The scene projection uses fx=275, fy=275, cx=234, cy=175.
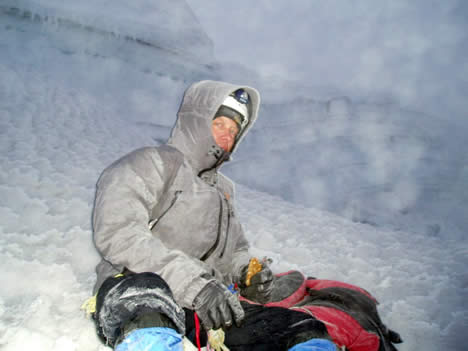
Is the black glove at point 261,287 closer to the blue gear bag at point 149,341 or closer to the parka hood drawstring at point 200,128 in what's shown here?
the parka hood drawstring at point 200,128

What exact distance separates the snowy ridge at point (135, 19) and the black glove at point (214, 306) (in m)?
9.41

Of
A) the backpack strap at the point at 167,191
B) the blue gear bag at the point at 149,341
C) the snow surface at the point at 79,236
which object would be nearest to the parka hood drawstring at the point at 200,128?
the backpack strap at the point at 167,191

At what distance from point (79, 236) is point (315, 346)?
5.72 ft

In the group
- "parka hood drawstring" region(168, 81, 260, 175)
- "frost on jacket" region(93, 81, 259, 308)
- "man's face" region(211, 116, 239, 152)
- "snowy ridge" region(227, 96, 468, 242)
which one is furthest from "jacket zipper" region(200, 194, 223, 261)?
"snowy ridge" region(227, 96, 468, 242)

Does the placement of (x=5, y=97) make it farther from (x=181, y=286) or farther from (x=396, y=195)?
(x=396, y=195)

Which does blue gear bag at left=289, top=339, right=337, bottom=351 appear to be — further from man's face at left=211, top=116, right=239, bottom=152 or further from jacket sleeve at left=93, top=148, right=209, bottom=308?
man's face at left=211, top=116, right=239, bottom=152

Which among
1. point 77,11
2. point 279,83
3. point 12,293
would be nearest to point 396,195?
point 279,83

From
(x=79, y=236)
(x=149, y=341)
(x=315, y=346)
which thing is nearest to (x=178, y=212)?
(x=149, y=341)

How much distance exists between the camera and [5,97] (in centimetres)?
456

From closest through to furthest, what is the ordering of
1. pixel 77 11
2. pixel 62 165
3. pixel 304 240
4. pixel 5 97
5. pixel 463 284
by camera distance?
pixel 463 284
pixel 304 240
pixel 62 165
pixel 5 97
pixel 77 11

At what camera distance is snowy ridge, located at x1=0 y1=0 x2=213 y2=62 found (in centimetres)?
768

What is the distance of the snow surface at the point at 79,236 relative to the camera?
129 cm

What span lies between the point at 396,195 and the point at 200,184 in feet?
24.0

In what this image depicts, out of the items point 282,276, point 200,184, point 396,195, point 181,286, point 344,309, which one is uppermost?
point 200,184
